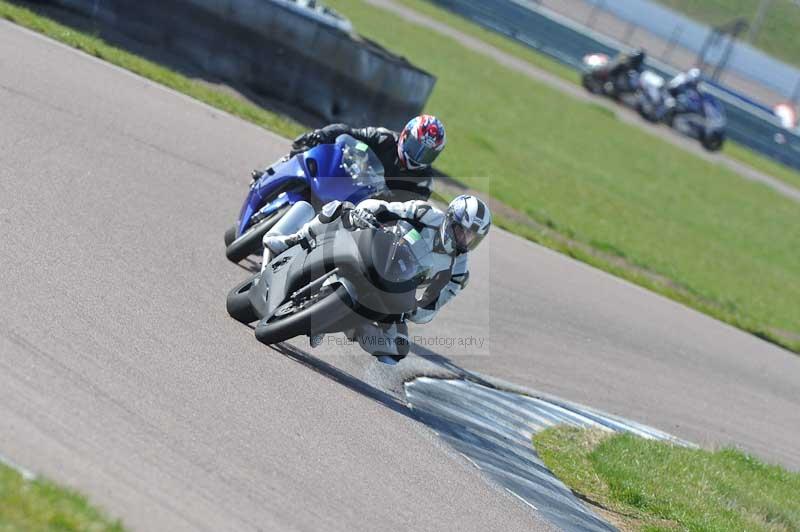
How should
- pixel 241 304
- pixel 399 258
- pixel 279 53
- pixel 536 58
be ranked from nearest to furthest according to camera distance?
pixel 399 258 → pixel 241 304 → pixel 279 53 → pixel 536 58

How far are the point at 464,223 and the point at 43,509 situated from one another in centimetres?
405

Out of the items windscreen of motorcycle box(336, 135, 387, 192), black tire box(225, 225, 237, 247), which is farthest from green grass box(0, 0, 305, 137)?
windscreen of motorcycle box(336, 135, 387, 192)

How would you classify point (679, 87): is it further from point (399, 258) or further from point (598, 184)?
point (399, 258)

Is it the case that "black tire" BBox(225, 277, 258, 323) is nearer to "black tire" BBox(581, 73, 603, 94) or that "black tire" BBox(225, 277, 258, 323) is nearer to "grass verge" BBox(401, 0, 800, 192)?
"black tire" BBox(581, 73, 603, 94)

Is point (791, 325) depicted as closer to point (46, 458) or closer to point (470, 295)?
point (470, 295)

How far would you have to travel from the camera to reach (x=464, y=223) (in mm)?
7914

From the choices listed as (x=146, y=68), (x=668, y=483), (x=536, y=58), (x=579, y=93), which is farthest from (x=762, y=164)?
(x=668, y=483)

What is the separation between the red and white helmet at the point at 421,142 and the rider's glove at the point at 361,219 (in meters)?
1.55

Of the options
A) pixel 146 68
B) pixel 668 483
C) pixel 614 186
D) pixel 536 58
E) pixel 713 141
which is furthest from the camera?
pixel 536 58

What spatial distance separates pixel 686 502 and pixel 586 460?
2.79ft

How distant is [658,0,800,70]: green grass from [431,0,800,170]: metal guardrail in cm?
827

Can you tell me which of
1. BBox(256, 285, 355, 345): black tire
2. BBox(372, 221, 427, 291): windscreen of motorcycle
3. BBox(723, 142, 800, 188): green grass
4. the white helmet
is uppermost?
the white helmet

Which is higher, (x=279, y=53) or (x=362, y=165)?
(x=362, y=165)

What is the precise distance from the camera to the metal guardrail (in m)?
39.2
